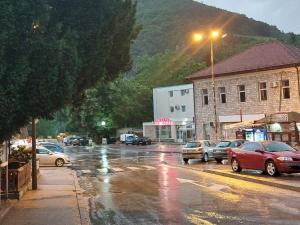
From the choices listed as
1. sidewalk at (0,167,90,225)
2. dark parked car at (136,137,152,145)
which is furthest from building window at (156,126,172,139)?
sidewalk at (0,167,90,225)

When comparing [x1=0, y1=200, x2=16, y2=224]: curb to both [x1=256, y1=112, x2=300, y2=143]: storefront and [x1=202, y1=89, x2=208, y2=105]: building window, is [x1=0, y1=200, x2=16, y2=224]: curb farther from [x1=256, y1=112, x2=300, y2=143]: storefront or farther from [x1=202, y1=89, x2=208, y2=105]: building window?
[x1=202, y1=89, x2=208, y2=105]: building window

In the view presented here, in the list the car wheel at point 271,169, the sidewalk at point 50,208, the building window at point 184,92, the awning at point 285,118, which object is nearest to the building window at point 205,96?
the awning at point 285,118

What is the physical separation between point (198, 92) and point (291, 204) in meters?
41.9

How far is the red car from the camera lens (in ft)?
70.4

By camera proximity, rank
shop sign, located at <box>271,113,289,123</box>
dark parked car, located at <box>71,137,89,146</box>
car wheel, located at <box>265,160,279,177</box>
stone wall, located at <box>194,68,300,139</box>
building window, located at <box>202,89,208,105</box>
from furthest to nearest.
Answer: dark parked car, located at <box>71,137,89,146</box> < building window, located at <box>202,89,208,105</box> < stone wall, located at <box>194,68,300,139</box> < shop sign, located at <box>271,113,289,123</box> < car wheel, located at <box>265,160,279,177</box>

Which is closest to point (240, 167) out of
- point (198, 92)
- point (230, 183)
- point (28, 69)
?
point (230, 183)

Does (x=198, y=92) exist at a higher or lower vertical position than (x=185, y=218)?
higher

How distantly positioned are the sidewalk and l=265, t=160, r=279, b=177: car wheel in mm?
8162

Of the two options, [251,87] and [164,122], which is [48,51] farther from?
[164,122]

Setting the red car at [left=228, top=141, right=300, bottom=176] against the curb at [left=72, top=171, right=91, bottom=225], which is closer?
the curb at [left=72, top=171, right=91, bottom=225]

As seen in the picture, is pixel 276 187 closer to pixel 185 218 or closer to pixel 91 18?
pixel 185 218

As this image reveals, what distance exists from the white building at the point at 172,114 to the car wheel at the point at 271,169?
2097 inches

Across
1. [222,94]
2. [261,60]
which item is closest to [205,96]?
[222,94]

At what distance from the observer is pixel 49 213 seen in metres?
13.3
